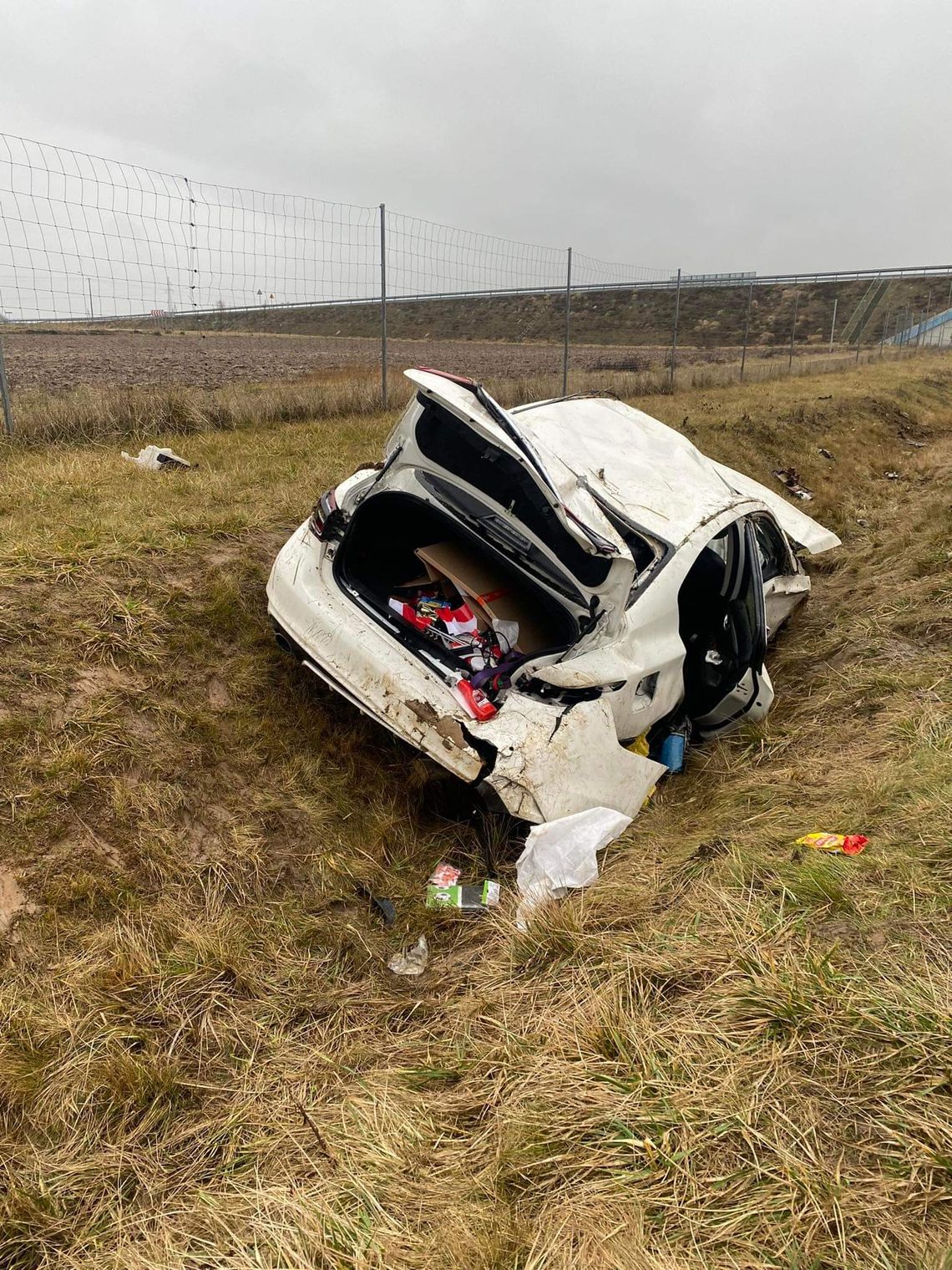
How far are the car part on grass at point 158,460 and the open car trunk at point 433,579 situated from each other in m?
2.76

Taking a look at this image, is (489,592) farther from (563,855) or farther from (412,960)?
(412,960)

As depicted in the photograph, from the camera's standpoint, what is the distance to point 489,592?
11.8 ft

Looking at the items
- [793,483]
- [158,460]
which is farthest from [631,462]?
[793,483]

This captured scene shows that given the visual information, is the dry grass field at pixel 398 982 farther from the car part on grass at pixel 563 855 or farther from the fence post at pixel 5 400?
the fence post at pixel 5 400

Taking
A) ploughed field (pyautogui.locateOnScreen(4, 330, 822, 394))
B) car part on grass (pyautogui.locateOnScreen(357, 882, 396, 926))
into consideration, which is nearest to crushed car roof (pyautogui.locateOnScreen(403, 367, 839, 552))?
car part on grass (pyautogui.locateOnScreen(357, 882, 396, 926))

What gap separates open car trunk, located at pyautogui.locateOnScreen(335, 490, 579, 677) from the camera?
3.18 meters

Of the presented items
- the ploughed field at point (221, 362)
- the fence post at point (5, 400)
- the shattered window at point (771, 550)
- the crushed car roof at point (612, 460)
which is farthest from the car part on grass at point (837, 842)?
the ploughed field at point (221, 362)

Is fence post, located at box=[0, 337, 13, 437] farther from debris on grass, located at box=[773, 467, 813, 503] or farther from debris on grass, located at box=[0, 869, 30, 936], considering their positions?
debris on grass, located at box=[773, 467, 813, 503]

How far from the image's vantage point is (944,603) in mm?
4703

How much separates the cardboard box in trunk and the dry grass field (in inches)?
31.9

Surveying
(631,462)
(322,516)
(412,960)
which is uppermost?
(631,462)

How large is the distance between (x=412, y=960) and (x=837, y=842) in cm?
161

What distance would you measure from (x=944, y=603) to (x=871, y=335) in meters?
42.6

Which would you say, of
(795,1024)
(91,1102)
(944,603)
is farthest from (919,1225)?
(944,603)
